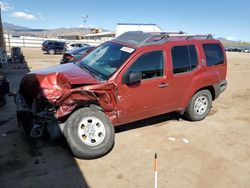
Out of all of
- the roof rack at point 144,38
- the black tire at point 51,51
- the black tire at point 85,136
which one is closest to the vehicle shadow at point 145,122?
the black tire at point 85,136

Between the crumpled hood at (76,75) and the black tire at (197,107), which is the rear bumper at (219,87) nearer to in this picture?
the black tire at (197,107)

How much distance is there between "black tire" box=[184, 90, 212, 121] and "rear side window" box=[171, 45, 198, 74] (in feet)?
2.53

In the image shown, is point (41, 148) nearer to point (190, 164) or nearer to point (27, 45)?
point (190, 164)

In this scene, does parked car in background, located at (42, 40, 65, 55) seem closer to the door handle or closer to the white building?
the white building

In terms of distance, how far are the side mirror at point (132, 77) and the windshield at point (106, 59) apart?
0.29 m

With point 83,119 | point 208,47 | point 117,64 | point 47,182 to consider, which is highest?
point 208,47

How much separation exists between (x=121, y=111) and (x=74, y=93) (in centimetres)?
101

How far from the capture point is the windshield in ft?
15.4

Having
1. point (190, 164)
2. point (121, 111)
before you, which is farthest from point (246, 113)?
point (121, 111)

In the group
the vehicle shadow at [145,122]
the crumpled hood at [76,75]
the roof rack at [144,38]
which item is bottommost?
the vehicle shadow at [145,122]

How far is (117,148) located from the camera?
4.66 metres

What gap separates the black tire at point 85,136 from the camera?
13.3ft

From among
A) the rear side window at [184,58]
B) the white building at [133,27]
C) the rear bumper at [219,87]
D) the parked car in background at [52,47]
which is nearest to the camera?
the rear side window at [184,58]

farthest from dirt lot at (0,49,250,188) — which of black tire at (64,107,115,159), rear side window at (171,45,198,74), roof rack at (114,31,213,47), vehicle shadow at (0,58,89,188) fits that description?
roof rack at (114,31,213,47)
